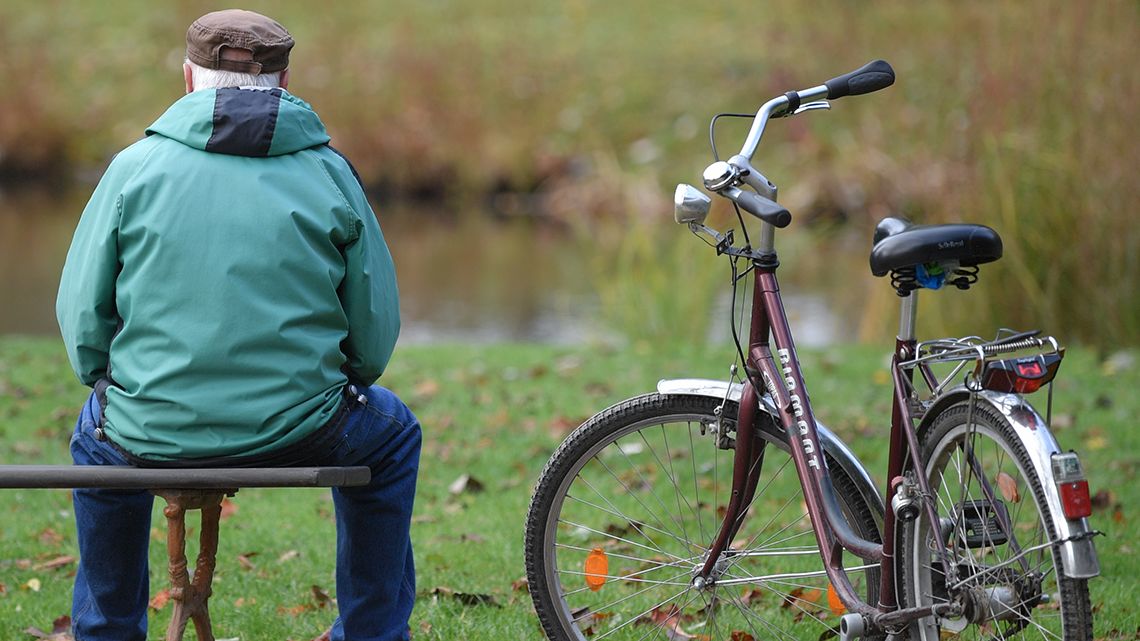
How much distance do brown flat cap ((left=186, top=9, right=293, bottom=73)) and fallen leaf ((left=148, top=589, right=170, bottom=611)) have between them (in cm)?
170

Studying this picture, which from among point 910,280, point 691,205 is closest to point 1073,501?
point 910,280

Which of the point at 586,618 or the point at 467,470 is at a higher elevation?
the point at 467,470

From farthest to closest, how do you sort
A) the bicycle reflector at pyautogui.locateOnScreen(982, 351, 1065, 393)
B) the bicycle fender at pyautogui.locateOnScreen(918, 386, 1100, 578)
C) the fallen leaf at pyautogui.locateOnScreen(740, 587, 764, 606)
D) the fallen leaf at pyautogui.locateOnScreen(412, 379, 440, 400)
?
the fallen leaf at pyautogui.locateOnScreen(412, 379, 440, 400) < the fallen leaf at pyautogui.locateOnScreen(740, 587, 764, 606) < the bicycle reflector at pyautogui.locateOnScreen(982, 351, 1065, 393) < the bicycle fender at pyautogui.locateOnScreen(918, 386, 1100, 578)

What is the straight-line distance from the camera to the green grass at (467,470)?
3.87m

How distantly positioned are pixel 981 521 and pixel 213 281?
1.67 m

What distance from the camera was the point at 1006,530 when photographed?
2.80 metres

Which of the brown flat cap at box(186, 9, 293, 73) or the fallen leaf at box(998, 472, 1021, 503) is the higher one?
the brown flat cap at box(186, 9, 293, 73)

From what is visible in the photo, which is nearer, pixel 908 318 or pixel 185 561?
pixel 908 318

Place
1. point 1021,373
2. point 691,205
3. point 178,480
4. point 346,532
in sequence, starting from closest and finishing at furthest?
point 1021,373
point 178,480
point 691,205
point 346,532

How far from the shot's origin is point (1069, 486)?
2477mm

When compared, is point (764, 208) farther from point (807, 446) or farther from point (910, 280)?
point (807, 446)

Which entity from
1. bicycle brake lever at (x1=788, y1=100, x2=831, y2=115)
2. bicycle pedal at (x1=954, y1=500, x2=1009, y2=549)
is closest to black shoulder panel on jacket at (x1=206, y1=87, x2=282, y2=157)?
bicycle brake lever at (x1=788, y1=100, x2=831, y2=115)

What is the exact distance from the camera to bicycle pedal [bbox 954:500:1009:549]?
2799mm

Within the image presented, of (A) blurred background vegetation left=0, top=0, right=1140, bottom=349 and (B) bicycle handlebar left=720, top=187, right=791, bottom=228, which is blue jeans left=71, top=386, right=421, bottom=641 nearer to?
→ (B) bicycle handlebar left=720, top=187, right=791, bottom=228
